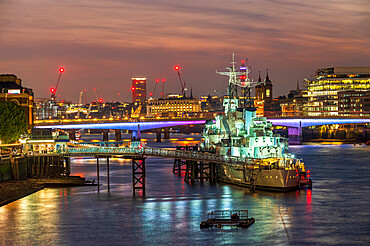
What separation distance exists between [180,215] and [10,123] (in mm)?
46707

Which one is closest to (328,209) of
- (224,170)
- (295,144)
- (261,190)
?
(261,190)

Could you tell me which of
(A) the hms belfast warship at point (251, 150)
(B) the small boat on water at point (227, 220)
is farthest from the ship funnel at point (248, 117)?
(B) the small boat on water at point (227, 220)

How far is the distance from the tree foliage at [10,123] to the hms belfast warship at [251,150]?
1124 inches

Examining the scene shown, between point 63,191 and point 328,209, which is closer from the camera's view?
point 328,209

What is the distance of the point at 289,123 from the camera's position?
198125 millimetres

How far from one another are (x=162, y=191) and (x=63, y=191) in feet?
35.8

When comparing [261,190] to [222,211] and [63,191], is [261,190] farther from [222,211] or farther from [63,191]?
[63,191]

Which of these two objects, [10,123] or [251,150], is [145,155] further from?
[10,123]

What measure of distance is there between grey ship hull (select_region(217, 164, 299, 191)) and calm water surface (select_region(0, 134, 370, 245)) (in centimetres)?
119

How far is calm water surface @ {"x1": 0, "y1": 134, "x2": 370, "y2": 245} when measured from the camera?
51.2 meters

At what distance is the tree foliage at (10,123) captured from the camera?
96.9 meters

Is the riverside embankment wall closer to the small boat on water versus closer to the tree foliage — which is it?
the tree foliage

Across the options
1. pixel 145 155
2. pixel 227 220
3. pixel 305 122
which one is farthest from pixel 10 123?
pixel 305 122

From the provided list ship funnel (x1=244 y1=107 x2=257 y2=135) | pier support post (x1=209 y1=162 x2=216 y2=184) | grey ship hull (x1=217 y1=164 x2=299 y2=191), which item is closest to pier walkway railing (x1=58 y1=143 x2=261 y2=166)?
grey ship hull (x1=217 y1=164 x2=299 y2=191)
